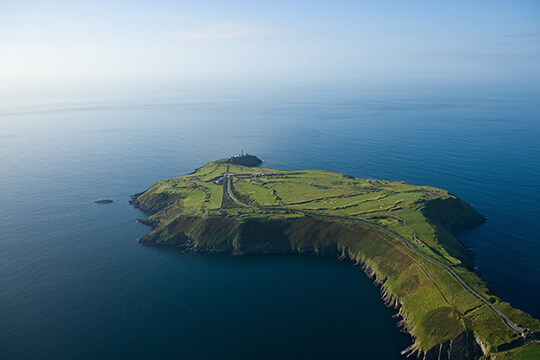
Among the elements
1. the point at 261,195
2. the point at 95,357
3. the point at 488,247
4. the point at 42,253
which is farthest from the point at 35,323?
the point at 488,247

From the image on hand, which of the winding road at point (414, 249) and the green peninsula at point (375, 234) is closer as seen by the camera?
the winding road at point (414, 249)

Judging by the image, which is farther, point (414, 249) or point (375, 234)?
point (375, 234)

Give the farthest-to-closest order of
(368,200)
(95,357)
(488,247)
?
(368,200)
(488,247)
(95,357)

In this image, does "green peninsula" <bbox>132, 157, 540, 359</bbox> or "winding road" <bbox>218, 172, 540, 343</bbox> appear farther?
"green peninsula" <bbox>132, 157, 540, 359</bbox>

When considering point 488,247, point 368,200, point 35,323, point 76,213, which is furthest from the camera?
point 76,213

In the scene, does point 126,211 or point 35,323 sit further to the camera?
point 126,211

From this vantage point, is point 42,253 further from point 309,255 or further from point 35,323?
point 309,255

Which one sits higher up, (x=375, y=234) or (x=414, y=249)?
(x=414, y=249)

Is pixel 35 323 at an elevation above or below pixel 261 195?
below
